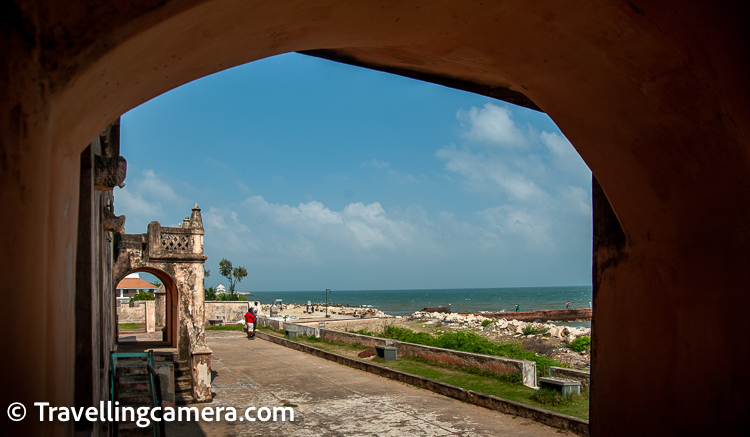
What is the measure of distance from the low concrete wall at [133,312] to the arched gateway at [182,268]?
48.5 feet

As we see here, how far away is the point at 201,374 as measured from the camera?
507 inches

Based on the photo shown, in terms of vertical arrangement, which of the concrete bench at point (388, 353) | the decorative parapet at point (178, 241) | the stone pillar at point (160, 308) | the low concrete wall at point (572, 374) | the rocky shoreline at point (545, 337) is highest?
the decorative parapet at point (178, 241)

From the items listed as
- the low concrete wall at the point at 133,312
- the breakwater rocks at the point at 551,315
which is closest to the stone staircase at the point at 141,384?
the low concrete wall at the point at 133,312

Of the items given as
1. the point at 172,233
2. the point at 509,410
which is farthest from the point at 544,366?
the point at 172,233

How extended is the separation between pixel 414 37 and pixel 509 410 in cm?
936

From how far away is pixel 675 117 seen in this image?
2854 millimetres

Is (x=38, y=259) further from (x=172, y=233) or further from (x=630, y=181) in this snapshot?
(x=172, y=233)

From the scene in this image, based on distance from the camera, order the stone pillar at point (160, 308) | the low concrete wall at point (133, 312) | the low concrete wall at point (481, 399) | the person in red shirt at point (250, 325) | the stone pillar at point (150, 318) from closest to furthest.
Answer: the low concrete wall at point (481, 399) < the stone pillar at point (160, 308) < the stone pillar at point (150, 318) < the person in red shirt at point (250, 325) < the low concrete wall at point (133, 312)

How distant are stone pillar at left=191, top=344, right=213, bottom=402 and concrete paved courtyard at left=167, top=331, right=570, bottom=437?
13.9 inches

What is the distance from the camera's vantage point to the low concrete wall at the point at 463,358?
12367 mm

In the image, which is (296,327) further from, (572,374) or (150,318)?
(572,374)

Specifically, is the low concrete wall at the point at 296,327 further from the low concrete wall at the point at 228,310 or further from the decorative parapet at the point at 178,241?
the decorative parapet at the point at 178,241

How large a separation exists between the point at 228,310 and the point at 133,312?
6.43 m

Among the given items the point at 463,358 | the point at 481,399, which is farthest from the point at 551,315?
the point at 481,399
